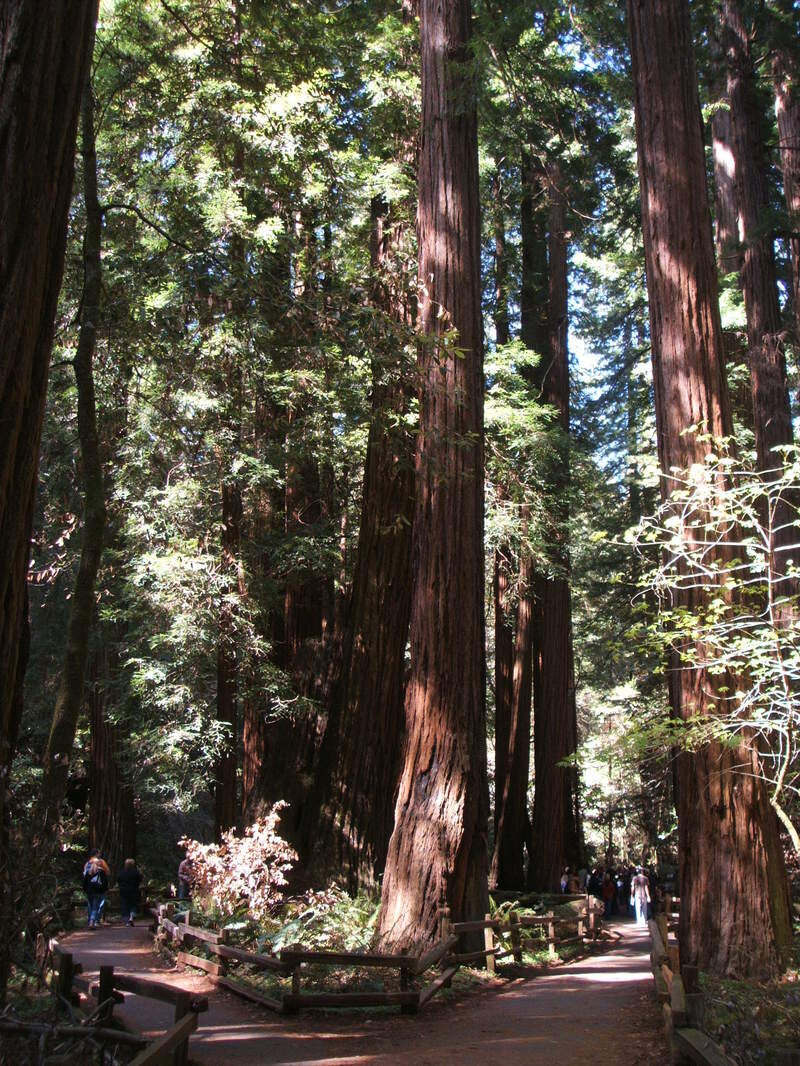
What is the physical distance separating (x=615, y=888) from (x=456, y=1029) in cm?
2292

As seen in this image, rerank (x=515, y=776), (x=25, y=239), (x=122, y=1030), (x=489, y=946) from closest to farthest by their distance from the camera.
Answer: (x=25, y=239), (x=122, y=1030), (x=489, y=946), (x=515, y=776)

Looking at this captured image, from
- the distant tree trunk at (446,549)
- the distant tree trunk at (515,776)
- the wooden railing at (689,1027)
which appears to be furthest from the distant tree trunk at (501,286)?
the wooden railing at (689,1027)

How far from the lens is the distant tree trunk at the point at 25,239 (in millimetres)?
4070

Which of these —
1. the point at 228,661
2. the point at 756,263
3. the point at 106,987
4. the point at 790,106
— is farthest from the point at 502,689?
the point at 106,987

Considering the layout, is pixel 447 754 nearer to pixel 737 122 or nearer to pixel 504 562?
pixel 504 562

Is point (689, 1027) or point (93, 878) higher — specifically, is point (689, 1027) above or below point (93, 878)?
above

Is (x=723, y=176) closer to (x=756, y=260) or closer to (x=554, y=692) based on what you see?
(x=756, y=260)

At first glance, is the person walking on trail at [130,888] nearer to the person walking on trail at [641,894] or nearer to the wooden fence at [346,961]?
the wooden fence at [346,961]

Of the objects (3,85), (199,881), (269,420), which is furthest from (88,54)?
(199,881)

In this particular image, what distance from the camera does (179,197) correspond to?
10047 millimetres

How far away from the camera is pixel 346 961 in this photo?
899cm

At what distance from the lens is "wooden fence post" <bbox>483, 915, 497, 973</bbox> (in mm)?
11367

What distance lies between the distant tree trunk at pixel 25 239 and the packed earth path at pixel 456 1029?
14.4 feet

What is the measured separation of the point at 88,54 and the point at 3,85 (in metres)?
0.66
